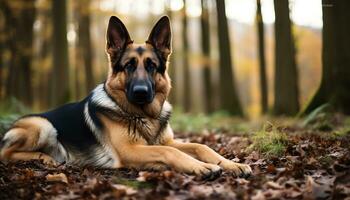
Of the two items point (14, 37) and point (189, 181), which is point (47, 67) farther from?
point (189, 181)

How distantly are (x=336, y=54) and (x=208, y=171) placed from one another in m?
6.54

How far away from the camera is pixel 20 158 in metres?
6.31

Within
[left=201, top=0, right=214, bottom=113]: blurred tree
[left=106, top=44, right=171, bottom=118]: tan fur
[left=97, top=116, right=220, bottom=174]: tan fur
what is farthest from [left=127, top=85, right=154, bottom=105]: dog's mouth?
[left=201, top=0, right=214, bottom=113]: blurred tree

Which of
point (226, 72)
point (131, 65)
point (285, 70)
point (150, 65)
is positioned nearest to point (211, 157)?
point (150, 65)

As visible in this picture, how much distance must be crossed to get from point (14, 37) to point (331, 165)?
61.1 feet

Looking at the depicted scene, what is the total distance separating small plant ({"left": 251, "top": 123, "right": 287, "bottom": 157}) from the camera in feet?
20.0

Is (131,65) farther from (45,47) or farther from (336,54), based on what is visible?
(45,47)

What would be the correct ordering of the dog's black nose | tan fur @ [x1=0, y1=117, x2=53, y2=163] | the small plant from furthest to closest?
tan fur @ [x1=0, y1=117, x2=53, y2=163] < the small plant < the dog's black nose

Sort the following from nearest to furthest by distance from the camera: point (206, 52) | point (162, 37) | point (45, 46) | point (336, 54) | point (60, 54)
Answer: point (162, 37) → point (336, 54) → point (60, 54) → point (206, 52) → point (45, 46)

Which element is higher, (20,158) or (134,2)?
(134,2)

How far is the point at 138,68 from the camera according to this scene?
584cm

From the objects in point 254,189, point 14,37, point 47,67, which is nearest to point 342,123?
point 254,189

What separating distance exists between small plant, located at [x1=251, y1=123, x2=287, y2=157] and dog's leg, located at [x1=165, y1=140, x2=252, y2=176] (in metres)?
0.97

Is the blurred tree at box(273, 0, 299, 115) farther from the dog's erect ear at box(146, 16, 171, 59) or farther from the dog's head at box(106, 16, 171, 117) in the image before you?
the dog's head at box(106, 16, 171, 117)
